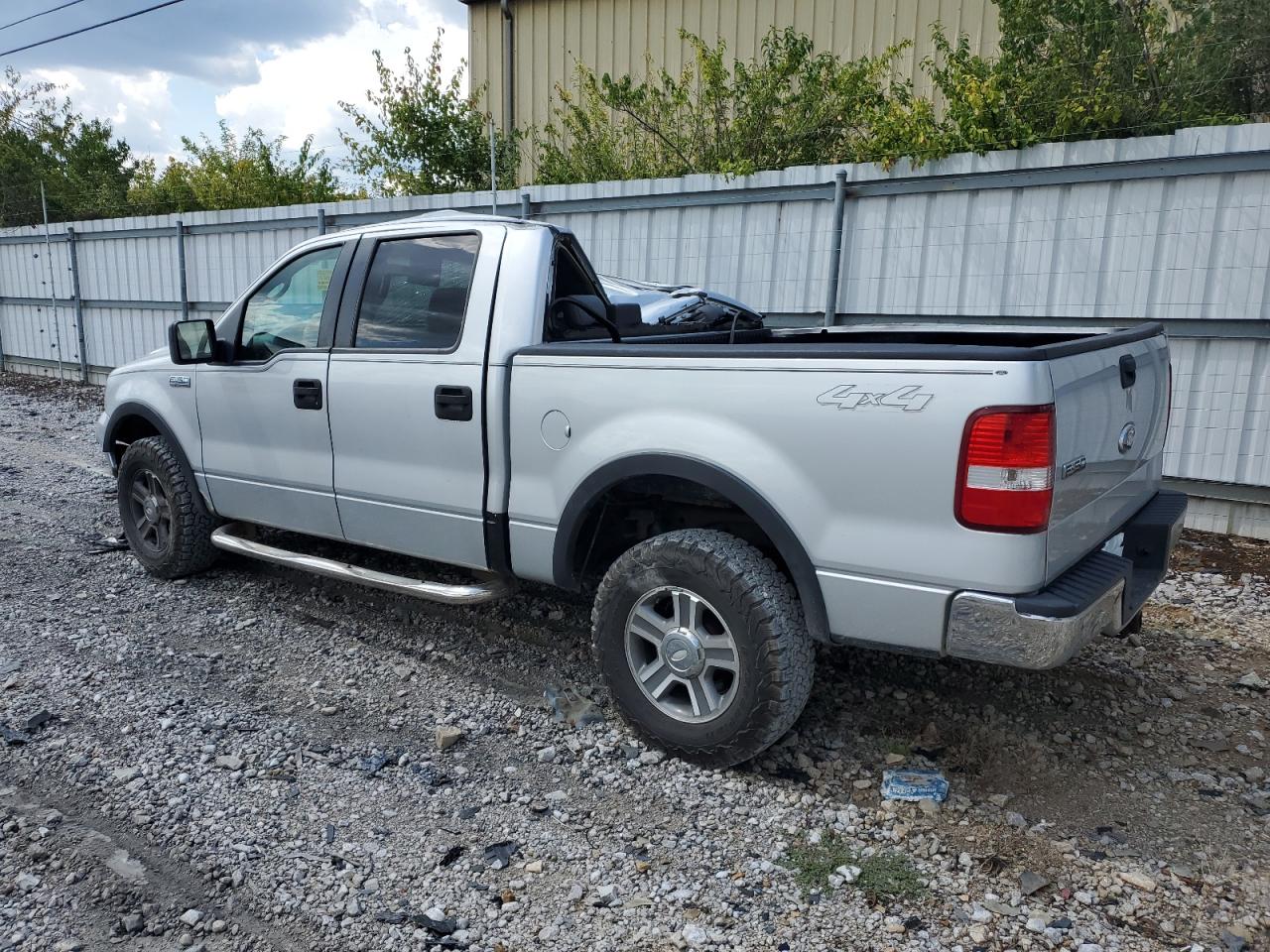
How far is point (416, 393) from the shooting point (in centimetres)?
402

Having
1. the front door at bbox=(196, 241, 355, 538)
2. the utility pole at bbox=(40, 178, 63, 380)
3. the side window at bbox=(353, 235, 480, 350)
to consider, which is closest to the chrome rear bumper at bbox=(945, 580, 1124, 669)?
the side window at bbox=(353, 235, 480, 350)

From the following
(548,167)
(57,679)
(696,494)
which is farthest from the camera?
(548,167)

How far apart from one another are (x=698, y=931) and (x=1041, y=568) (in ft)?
4.66

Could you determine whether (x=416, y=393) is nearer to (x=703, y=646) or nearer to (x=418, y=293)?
(x=418, y=293)

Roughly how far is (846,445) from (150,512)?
428 cm

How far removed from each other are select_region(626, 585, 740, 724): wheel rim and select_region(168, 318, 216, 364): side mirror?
9.04 ft

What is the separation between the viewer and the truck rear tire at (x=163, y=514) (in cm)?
525

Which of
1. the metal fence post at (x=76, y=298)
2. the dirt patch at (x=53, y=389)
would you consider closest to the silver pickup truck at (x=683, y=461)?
the dirt patch at (x=53, y=389)

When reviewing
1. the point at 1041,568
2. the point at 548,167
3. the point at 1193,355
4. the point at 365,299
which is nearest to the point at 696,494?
the point at 1041,568

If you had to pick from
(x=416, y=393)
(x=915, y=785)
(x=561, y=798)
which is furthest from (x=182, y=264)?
(x=915, y=785)

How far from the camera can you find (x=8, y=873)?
283 cm

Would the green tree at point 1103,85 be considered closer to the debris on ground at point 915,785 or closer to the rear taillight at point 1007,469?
the rear taillight at point 1007,469

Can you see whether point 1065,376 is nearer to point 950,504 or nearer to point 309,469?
point 950,504

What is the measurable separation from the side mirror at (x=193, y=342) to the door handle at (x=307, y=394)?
2.02 ft
